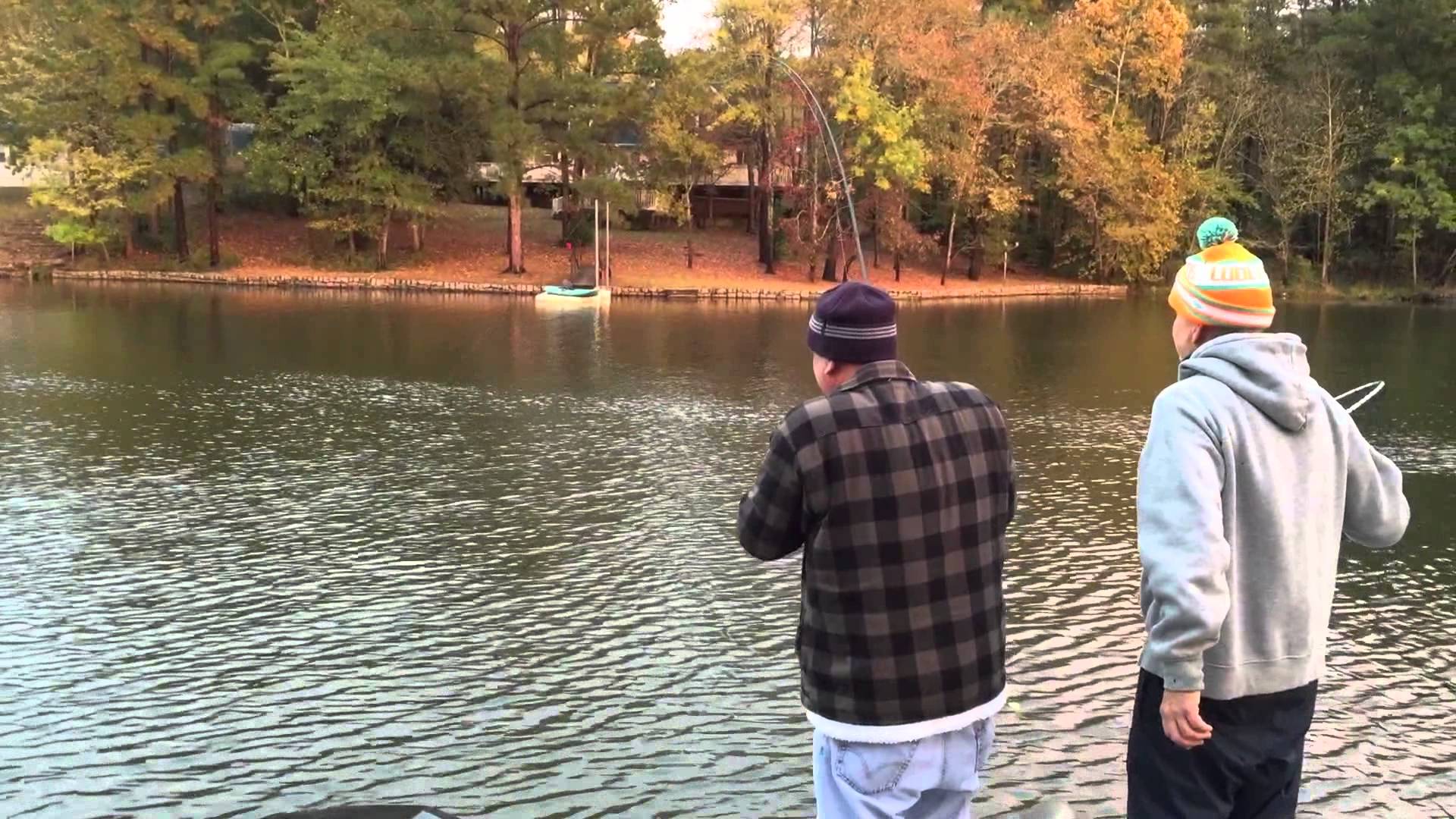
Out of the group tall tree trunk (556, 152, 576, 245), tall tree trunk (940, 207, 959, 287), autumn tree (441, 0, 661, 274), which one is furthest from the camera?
tall tree trunk (940, 207, 959, 287)

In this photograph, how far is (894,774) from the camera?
230 centimetres

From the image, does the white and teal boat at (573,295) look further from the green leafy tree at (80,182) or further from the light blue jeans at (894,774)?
the light blue jeans at (894,774)

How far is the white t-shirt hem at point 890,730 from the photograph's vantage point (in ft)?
7.43

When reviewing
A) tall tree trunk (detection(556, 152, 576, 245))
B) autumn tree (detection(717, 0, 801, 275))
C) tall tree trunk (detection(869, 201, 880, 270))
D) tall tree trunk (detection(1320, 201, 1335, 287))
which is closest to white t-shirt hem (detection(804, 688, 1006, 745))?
autumn tree (detection(717, 0, 801, 275))

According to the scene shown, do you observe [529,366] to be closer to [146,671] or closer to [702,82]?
[146,671]

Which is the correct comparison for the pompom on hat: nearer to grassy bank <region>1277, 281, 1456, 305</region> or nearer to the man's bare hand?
the man's bare hand

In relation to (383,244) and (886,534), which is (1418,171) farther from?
(886,534)

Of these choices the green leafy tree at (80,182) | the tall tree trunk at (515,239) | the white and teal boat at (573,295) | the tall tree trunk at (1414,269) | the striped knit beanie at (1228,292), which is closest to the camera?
the striped knit beanie at (1228,292)

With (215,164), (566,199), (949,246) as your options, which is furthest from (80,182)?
(949,246)

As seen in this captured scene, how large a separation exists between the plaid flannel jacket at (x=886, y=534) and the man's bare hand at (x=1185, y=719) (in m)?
0.35

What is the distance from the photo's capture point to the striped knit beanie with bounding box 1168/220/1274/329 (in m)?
2.38

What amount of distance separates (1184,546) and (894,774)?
28.3 inches

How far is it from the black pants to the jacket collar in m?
0.84

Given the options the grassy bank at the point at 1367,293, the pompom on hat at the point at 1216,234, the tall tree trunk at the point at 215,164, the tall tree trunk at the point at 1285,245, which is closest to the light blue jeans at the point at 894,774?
the pompom on hat at the point at 1216,234
